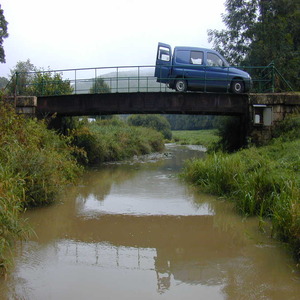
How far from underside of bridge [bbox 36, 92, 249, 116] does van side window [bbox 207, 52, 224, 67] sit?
154 centimetres

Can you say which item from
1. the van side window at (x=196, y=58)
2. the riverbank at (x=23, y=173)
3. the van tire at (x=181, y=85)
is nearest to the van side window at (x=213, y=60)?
the van side window at (x=196, y=58)


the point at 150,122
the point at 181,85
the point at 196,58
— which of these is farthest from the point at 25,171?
the point at 150,122

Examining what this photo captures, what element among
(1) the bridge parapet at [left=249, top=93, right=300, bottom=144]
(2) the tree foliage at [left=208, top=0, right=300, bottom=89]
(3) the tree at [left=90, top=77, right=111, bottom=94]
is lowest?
(1) the bridge parapet at [left=249, top=93, right=300, bottom=144]

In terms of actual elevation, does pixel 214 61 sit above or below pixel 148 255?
above

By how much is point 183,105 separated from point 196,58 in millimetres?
2273

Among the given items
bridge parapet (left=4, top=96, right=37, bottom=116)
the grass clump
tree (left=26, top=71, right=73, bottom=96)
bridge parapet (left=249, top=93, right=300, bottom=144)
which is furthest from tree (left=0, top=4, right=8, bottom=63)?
bridge parapet (left=249, top=93, right=300, bottom=144)

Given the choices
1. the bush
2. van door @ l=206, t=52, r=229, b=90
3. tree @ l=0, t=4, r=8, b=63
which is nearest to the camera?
van door @ l=206, t=52, r=229, b=90

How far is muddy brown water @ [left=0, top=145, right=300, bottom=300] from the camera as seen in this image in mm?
5520

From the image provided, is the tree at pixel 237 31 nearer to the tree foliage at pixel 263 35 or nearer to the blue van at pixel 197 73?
the tree foliage at pixel 263 35

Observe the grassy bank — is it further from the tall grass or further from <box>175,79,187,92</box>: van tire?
the tall grass

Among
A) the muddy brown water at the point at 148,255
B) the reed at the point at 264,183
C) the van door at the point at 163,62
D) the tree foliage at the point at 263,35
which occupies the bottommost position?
the muddy brown water at the point at 148,255

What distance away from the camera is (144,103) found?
17.5 metres

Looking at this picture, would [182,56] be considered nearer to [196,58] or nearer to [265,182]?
[196,58]

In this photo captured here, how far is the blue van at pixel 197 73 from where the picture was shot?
17031 millimetres
